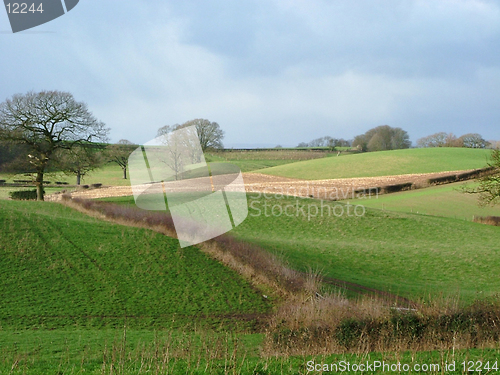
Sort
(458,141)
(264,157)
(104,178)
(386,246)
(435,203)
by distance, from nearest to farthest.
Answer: (386,246), (435,203), (104,178), (264,157), (458,141)

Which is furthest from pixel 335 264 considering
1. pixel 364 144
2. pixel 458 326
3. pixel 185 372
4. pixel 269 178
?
pixel 364 144

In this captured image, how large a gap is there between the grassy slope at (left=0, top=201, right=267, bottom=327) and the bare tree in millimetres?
15899

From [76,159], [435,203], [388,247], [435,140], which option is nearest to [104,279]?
[388,247]

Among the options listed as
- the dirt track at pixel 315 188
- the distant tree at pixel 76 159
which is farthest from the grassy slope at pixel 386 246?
the dirt track at pixel 315 188

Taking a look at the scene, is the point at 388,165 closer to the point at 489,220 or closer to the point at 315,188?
the point at 315,188

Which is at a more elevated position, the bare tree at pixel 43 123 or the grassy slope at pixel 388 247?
the bare tree at pixel 43 123

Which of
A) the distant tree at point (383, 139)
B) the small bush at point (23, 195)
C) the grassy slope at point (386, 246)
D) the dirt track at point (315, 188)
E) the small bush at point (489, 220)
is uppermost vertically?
the distant tree at point (383, 139)

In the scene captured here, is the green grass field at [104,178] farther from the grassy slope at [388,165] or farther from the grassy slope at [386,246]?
the grassy slope at [386,246]

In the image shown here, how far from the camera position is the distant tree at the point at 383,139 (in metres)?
122

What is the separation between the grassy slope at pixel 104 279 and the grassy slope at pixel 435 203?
26551 mm

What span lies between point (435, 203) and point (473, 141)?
89.1 m

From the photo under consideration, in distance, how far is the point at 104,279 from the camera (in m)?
16.2

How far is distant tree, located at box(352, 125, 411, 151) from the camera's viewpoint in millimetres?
121600

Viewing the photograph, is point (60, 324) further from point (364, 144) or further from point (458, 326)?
point (364, 144)
